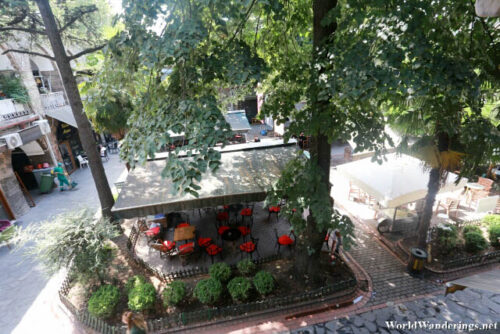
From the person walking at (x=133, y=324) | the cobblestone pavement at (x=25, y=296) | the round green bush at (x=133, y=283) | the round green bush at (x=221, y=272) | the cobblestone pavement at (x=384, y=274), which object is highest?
the person walking at (x=133, y=324)

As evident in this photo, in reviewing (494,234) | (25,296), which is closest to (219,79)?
(25,296)

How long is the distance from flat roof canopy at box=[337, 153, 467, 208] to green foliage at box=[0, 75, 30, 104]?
16.3 metres

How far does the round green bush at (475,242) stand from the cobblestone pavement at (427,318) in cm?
206

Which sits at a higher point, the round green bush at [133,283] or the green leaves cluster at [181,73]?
the green leaves cluster at [181,73]

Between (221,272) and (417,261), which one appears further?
(417,261)

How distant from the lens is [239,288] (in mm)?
6543

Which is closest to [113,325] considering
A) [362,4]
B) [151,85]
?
[151,85]

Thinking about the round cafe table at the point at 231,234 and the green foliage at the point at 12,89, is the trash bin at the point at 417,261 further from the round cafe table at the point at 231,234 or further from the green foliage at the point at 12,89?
the green foliage at the point at 12,89

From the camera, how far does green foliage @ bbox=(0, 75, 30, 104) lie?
40.3 feet

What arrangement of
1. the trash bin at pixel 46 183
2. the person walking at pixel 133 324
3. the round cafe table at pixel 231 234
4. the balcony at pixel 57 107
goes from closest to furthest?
the person walking at pixel 133 324 < the round cafe table at pixel 231 234 < the trash bin at pixel 46 183 < the balcony at pixel 57 107

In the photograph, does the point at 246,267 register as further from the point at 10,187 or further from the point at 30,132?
the point at 30,132

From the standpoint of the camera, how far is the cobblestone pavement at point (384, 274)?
23.0ft

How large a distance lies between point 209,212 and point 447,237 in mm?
9117

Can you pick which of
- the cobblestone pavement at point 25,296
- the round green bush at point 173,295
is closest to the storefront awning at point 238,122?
the cobblestone pavement at point 25,296
